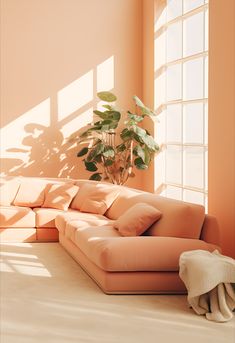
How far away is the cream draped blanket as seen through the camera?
4.75m

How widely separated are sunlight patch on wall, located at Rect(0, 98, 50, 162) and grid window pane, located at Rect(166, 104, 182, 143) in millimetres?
1895

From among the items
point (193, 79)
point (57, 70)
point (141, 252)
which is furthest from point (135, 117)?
point (141, 252)

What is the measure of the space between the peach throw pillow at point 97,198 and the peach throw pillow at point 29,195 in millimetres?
577

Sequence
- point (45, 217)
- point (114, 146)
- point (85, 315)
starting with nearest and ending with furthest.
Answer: point (85, 315), point (45, 217), point (114, 146)

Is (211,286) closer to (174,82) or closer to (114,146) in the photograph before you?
(174,82)

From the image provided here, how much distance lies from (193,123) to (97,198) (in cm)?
168

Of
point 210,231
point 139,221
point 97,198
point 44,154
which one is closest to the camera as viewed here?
point 210,231

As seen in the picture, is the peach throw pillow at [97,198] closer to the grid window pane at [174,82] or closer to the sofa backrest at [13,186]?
the sofa backrest at [13,186]

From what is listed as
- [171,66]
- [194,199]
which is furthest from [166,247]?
[171,66]

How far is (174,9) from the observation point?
9.10m

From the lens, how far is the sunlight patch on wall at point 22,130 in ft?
31.0

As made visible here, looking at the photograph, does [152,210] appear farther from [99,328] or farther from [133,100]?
[133,100]

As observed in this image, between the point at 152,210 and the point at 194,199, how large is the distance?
2234 mm

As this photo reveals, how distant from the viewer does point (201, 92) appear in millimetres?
8141
